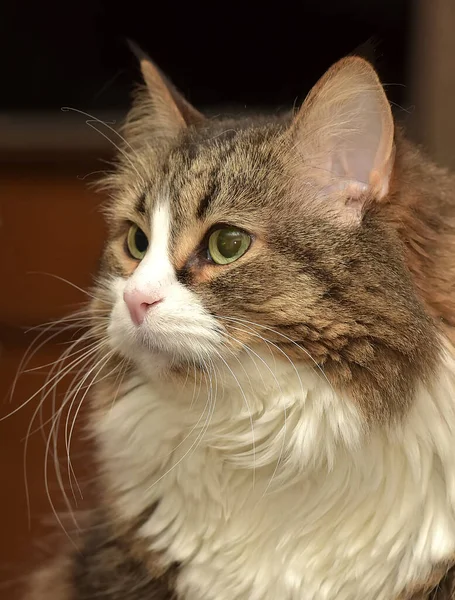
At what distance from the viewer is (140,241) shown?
103 centimetres

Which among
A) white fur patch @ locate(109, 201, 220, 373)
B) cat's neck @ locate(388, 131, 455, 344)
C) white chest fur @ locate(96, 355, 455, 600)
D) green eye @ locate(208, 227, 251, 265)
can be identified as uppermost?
cat's neck @ locate(388, 131, 455, 344)

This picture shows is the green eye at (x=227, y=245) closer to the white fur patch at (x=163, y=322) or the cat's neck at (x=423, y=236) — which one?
the white fur patch at (x=163, y=322)

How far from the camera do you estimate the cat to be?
0.82m

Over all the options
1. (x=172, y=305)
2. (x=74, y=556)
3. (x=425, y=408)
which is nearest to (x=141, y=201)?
(x=172, y=305)

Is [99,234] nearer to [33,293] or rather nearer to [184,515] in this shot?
[33,293]

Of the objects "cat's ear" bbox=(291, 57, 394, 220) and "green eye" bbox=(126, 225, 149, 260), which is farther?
"green eye" bbox=(126, 225, 149, 260)

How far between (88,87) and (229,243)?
3.64 ft

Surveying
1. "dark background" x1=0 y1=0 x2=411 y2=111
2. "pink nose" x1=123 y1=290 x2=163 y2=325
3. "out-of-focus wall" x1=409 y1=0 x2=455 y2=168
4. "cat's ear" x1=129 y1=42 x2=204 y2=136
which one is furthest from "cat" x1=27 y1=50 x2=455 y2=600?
"dark background" x1=0 y1=0 x2=411 y2=111

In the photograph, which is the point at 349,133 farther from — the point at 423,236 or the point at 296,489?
the point at 296,489

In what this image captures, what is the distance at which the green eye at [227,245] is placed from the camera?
0.87m

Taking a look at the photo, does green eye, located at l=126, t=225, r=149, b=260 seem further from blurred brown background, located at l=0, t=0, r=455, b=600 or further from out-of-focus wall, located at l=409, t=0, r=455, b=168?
out-of-focus wall, located at l=409, t=0, r=455, b=168

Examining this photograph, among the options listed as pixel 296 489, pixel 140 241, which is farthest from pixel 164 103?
pixel 296 489

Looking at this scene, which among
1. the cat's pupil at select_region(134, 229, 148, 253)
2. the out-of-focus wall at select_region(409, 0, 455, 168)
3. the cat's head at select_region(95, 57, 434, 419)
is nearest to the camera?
the cat's head at select_region(95, 57, 434, 419)

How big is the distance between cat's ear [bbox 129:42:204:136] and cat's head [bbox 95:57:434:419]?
181 mm
